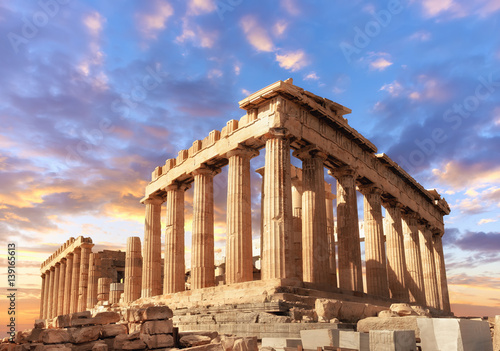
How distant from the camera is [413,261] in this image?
3516 cm

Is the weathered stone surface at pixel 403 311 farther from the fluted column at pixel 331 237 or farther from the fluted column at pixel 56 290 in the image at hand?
the fluted column at pixel 56 290

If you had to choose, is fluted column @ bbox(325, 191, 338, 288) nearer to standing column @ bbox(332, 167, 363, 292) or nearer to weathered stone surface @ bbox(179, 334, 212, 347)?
standing column @ bbox(332, 167, 363, 292)

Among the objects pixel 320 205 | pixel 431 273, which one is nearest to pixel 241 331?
pixel 320 205

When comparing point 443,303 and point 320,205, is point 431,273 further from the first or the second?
point 320,205

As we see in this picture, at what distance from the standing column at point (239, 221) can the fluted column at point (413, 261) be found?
15.6 metres

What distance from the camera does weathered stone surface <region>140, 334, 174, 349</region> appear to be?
43.4 ft

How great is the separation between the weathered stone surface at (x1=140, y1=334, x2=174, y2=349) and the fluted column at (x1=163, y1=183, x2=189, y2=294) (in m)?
15.3

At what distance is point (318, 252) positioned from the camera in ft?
76.7

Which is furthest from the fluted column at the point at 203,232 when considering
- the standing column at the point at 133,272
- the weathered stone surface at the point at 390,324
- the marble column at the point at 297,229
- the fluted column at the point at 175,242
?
the weathered stone surface at the point at 390,324

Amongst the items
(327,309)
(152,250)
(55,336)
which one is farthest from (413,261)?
(55,336)

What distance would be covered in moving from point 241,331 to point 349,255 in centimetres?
1111

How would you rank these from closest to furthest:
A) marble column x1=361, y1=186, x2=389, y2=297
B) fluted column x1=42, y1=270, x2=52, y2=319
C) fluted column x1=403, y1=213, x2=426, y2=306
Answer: marble column x1=361, y1=186, x2=389, y2=297, fluted column x1=403, y1=213, x2=426, y2=306, fluted column x1=42, y1=270, x2=52, y2=319

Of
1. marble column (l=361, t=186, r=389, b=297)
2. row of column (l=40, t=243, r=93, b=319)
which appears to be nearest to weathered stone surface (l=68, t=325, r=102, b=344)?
marble column (l=361, t=186, r=389, b=297)

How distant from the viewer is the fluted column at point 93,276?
136 ft
